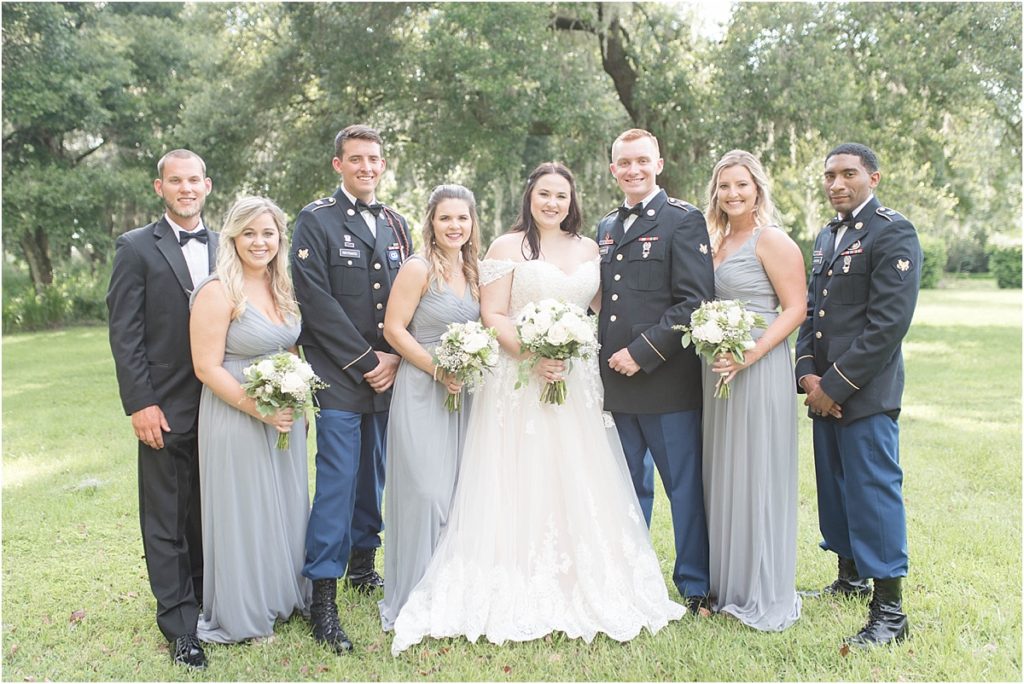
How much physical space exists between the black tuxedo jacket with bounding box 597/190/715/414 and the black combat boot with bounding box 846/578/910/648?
132cm

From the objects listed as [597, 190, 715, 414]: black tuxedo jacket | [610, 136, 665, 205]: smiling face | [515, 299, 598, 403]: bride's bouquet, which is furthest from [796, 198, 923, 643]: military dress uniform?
[515, 299, 598, 403]: bride's bouquet

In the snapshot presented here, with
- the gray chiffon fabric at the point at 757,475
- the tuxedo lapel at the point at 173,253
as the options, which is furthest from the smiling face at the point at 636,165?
the tuxedo lapel at the point at 173,253

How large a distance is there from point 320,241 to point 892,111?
1290cm

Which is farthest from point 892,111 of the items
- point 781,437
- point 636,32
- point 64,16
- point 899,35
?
point 64,16

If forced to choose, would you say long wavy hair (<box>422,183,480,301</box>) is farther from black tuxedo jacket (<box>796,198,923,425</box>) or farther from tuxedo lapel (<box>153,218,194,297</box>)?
black tuxedo jacket (<box>796,198,923,425</box>)

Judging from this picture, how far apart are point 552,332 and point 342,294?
1.26m

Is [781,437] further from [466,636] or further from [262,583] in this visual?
[262,583]

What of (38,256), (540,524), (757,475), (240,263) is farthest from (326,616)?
(38,256)

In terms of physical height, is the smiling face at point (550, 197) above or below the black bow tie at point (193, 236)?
above

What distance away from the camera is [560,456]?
4.51 m

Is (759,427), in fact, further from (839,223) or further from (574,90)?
(574,90)

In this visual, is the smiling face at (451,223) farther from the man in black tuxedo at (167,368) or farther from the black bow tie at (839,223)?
the black bow tie at (839,223)

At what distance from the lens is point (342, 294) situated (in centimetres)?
461

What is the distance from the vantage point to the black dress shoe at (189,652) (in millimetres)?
4113
